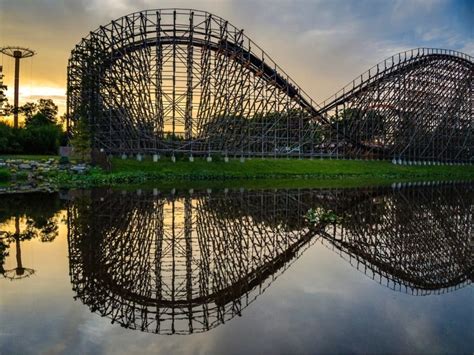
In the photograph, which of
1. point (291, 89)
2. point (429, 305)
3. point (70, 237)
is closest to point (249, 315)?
point (429, 305)

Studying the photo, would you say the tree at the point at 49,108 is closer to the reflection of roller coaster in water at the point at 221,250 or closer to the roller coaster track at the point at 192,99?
the roller coaster track at the point at 192,99

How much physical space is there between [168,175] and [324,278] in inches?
831

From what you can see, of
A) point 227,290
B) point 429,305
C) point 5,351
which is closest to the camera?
point 5,351

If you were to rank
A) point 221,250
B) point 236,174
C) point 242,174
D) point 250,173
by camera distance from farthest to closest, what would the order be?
point 250,173 → point 242,174 → point 236,174 → point 221,250

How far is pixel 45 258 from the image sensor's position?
299 inches

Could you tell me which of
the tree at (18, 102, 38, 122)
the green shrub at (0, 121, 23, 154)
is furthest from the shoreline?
the tree at (18, 102, 38, 122)

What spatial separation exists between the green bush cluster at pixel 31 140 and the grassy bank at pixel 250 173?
13323 mm

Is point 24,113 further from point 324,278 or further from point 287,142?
point 324,278

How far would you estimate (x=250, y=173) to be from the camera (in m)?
29.6

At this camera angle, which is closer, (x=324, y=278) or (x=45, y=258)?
(x=324, y=278)

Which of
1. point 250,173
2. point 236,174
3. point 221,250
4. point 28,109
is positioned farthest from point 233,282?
point 28,109

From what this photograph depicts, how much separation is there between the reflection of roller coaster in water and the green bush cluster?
24919 millimetres

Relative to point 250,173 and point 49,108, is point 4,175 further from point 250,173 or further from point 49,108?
point 49,108

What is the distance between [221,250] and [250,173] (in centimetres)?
2148
